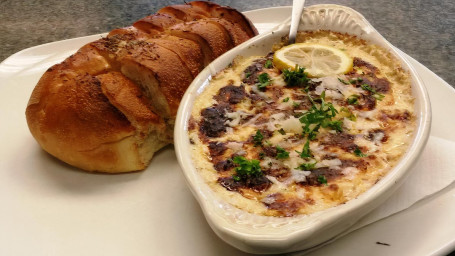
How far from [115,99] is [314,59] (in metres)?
0.81

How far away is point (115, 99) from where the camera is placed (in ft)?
5.24

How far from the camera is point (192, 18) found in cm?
209

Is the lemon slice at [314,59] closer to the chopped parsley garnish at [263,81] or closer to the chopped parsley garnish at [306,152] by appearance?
the chopped parsley garnish at [263,81]

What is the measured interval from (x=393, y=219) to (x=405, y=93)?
539 mm

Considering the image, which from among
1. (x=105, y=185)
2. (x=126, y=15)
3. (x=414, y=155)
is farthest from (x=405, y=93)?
(x=126, y=15)

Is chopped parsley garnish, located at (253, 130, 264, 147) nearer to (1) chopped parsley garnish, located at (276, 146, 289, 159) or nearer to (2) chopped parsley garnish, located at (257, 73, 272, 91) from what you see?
(1) chopped parsley garnish, located at (276, 146, 289, 159)

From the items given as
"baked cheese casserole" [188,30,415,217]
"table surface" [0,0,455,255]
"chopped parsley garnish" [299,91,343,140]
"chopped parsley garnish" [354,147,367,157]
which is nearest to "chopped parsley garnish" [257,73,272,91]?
"baked cheese casserole" [188,30,415,217]

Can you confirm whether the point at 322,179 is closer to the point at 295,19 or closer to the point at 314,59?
the point at 314,59

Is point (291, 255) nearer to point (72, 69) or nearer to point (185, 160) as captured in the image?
point (185, 160)

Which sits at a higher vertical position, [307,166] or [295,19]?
[295,19]

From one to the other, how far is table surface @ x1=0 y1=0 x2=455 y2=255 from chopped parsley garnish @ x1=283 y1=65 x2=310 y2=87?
1063 millimetres

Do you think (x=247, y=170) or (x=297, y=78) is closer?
(x=247, y=170)

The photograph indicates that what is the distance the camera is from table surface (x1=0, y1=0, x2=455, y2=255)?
266 cm

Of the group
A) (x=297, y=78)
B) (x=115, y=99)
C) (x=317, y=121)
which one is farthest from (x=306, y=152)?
(x=115, y=99)
